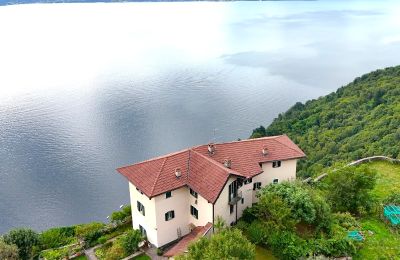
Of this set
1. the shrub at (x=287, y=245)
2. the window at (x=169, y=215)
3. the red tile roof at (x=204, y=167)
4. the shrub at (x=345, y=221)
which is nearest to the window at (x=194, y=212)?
the window at (x=169, y=215)

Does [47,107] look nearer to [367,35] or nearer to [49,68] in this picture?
[49,68]

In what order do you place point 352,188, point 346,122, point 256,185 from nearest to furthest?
point 352,188, point 256,185, point 346,122

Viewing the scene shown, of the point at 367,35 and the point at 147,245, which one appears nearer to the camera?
the point at 147,245

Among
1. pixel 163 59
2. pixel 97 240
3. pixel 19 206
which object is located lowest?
pixel 19 206

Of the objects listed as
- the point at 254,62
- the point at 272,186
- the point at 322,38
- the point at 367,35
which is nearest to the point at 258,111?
the point at 254,62

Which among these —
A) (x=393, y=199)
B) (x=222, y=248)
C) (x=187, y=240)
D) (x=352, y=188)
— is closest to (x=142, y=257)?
(x=187, y=240)

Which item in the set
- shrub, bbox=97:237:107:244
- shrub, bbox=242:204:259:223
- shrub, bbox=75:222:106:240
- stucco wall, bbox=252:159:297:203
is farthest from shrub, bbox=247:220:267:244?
shrub, bbox=75:222:106:240

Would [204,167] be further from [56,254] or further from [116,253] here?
[56,254]
